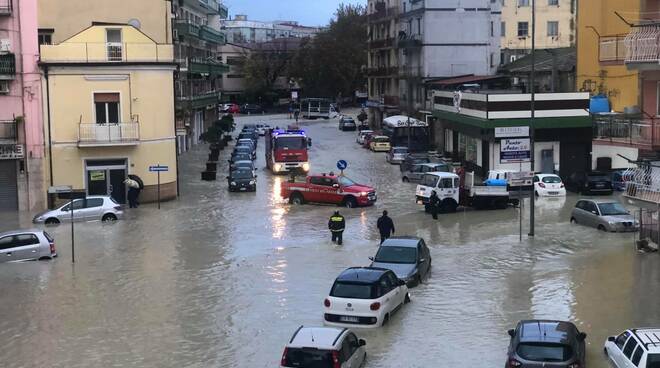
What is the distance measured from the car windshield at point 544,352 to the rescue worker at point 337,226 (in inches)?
611

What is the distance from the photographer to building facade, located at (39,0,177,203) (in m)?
41.1

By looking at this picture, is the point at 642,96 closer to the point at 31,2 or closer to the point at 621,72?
the point at 621,72

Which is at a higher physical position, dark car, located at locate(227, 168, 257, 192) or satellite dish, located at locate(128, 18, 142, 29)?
satellite dish, located at locate(128, 18, 142, 29)

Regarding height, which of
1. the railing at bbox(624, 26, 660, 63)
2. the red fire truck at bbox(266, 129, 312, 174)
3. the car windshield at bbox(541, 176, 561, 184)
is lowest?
the car windshield at bbox(541, 176, 561, 184)

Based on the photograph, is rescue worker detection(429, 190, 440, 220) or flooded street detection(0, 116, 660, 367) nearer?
flooded street detection(0, 116, 660, 367)

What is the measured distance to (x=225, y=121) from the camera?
3302 inches

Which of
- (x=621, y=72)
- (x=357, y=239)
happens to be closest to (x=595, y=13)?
(x=621, y=72)

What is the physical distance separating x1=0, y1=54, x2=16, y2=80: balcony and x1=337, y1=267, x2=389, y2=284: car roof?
25.9m

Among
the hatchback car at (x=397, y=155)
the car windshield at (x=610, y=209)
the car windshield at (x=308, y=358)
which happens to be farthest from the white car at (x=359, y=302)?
the hatchback car at (x=397, y=155)

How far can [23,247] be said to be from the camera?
93.4ft

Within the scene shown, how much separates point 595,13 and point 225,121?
52.9 metres

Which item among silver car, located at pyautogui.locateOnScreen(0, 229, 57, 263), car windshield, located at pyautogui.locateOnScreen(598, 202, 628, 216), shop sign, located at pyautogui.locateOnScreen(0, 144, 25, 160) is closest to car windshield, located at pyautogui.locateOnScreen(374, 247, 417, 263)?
silver car, located at pyautogui.locateOnScreen(0, 229, 57, 263)

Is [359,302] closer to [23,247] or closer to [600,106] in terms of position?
[23,247]

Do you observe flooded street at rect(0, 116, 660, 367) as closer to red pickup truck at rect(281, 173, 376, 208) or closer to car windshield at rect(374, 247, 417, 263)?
car windshield at rect(374, 247, 417, 263)
